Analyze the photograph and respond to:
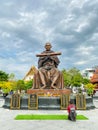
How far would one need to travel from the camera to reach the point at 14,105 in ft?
50.9

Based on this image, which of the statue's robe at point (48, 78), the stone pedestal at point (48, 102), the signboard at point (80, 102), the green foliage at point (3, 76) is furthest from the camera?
the green foliage at point (3, 76)

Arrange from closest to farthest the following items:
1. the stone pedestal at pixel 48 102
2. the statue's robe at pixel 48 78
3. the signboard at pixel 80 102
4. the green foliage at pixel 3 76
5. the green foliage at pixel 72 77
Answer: the signboard at pixel 80 102 → the stone pedestal at pixel 48 102 → the statue's robe at pixel 48 78 → the green foliage at pixel 72 77 → the green foliage at pixel 3 76

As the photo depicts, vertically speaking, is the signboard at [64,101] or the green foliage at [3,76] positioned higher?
the green foliage at [3,76]

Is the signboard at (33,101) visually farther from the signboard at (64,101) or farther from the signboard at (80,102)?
the signboard at (80,102)

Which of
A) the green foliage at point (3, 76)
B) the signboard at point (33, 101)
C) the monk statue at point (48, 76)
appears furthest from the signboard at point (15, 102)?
the green foliage at point (3, 76)

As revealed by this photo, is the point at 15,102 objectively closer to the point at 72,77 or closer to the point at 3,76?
the point at 72,77

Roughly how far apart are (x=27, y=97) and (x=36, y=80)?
9.52 ft

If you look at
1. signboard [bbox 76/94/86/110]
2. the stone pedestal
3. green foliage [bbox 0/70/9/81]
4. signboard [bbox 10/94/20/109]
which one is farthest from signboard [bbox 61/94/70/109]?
green foliage [bbox 0/70/9/81]

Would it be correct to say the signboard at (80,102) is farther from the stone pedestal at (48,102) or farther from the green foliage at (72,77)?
the green foliage at (72,77)

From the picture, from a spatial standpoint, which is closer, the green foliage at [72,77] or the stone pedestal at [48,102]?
the stone pedestal at [48,102]

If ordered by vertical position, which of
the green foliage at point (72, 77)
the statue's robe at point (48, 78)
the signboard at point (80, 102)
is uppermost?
the green foliage at point (72, 77)

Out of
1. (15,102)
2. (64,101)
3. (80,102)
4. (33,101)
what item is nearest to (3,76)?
(15,102)

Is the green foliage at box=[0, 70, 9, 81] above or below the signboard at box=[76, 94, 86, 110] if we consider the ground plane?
above

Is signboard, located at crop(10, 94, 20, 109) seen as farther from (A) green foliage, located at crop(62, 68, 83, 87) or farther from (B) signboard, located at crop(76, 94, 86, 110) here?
(A) green foliage, located at crop(62, 68, 83, 87)
